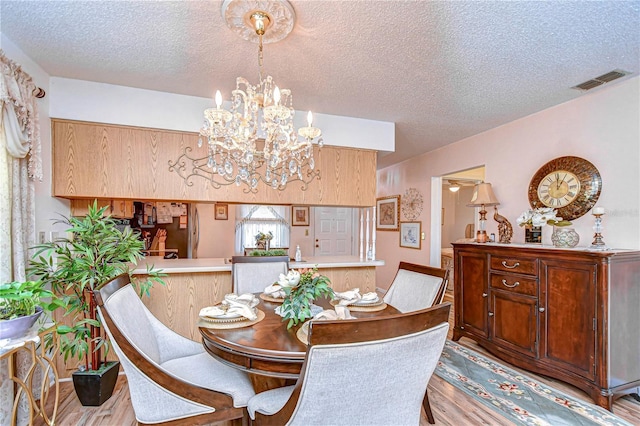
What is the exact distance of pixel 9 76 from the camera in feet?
5.99

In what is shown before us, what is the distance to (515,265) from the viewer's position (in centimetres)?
282

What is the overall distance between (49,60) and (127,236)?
1397 millimetres

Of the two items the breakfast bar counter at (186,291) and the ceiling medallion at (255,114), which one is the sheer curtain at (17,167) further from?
the ceiling medallion at (255,114)

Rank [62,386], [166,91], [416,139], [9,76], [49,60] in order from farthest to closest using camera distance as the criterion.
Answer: [416,139] → [166,91] → [62,386] → [49,60] → [9,76]

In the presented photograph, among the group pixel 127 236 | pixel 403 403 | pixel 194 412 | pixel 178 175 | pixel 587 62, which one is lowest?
pixel 194 412

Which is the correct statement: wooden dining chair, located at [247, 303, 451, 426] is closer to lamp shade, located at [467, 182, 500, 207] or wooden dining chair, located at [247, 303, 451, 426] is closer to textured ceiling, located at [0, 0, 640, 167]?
textured ceiling, located at [0, 0, 640, 167]

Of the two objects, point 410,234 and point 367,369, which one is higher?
point 410,234

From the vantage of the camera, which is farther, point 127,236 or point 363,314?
point 127,236

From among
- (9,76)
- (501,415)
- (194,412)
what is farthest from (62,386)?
(501,415)

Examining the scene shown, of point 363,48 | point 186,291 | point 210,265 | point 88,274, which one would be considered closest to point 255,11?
point 363,48

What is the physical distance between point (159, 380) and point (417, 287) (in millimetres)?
1705

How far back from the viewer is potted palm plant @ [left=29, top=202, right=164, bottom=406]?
2.10 meters

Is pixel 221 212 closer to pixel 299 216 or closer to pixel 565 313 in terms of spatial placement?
pixel 299 216

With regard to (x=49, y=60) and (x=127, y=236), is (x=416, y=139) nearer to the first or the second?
(x=127, y=236)
